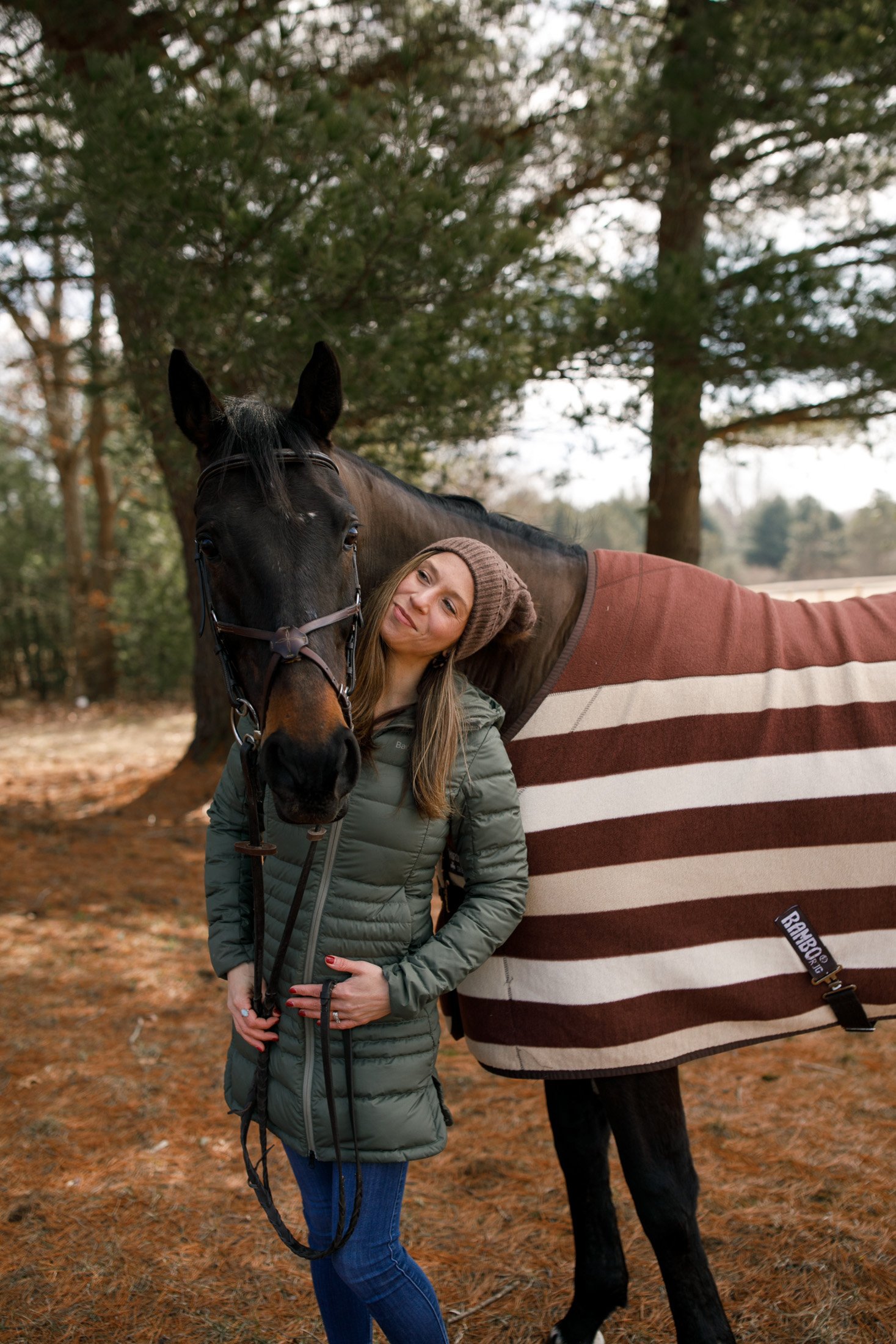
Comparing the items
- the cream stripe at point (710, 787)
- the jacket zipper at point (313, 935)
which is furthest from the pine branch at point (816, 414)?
the jacket zipper at point (313, 935)

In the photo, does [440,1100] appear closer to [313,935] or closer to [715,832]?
[313,935]

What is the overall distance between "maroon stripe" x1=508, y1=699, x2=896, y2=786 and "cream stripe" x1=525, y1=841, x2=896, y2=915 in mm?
180

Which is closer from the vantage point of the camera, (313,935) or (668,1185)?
(313,935)

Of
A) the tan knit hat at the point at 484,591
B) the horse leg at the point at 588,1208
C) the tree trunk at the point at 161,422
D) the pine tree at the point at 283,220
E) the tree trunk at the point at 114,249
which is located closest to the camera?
the tan knit hat at the point at 484,591

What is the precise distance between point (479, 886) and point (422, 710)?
1.06ft

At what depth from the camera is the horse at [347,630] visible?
4.51ft

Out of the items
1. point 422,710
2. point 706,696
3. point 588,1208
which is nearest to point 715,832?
point 706,696

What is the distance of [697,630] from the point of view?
1.75 m

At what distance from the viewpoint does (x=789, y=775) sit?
163 cm

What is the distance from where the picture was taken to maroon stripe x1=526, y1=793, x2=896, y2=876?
1.61 m

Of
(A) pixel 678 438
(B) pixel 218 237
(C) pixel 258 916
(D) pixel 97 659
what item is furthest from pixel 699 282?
(D) pixel 97 659

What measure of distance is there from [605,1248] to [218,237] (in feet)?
12.3

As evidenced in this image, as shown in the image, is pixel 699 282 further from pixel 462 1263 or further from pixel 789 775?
pixel 462 1263

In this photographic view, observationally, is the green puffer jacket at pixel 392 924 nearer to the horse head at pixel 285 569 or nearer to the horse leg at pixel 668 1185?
the horse head at pixel 285 569
